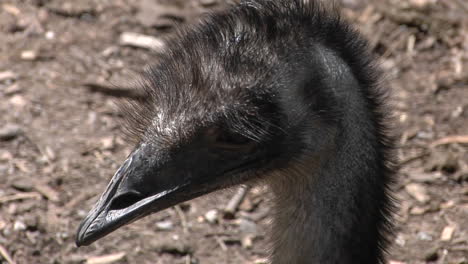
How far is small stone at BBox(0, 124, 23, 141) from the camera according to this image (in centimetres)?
520

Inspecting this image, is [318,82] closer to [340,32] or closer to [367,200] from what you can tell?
[340,32]

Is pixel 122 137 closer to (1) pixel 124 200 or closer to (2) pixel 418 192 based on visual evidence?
(2) pixel 418 192

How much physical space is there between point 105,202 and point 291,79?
0.74 metres

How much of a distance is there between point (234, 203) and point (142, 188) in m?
1.89

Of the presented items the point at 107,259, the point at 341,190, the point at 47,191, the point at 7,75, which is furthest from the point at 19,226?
the point at 341,190

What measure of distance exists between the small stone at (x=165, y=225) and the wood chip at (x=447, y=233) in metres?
1.38

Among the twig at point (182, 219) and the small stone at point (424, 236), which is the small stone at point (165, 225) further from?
the small stone at point (424, 236)

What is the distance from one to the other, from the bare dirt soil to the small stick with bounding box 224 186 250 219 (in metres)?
0.03

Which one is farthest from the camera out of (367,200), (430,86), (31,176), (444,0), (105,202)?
(444,0)

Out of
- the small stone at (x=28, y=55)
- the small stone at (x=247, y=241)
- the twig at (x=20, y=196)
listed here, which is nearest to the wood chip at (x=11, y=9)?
the small stone at (x=28, y=55)

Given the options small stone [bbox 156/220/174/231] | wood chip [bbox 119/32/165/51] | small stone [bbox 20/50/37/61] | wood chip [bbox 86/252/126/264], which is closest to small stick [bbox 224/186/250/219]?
small stone [bbox 156/220/174/231]

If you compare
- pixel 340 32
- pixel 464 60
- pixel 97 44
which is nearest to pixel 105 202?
pixel 340 32

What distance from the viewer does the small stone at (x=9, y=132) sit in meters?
5.20

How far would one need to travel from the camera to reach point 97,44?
6.10 m
